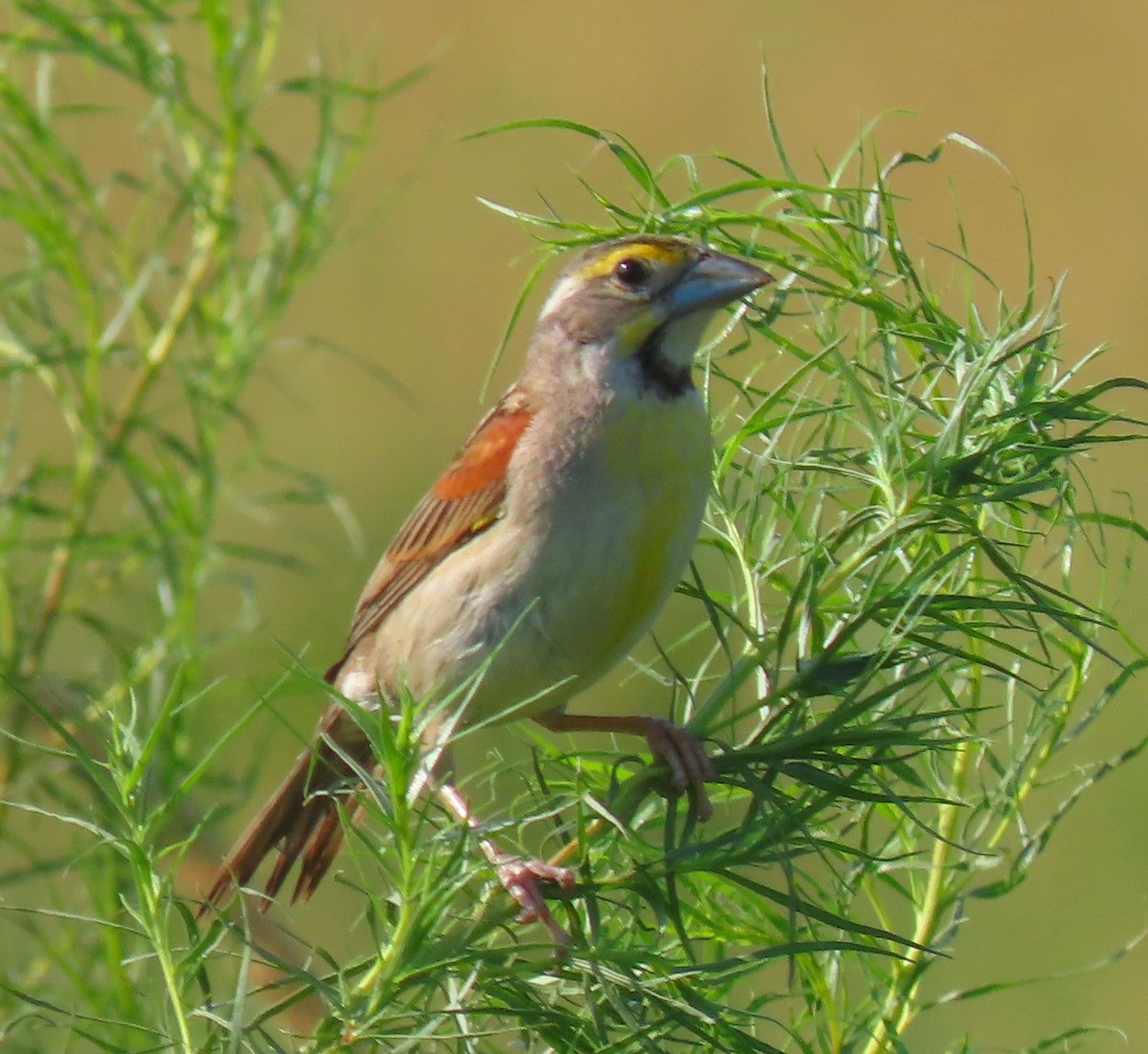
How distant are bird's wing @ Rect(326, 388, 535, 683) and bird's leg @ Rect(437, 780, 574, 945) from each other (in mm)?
1455

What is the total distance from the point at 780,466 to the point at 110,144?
8.49 m

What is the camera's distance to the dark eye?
3.16 meters

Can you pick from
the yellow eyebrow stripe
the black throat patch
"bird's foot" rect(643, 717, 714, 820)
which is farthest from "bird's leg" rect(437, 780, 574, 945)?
the yellow eyebrow stripe

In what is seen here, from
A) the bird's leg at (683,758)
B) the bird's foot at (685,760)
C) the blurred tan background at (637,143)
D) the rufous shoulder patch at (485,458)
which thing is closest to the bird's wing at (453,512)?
the rufous shoulder patch at (485,458)

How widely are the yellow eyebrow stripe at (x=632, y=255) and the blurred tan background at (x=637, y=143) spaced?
3403 millimetres

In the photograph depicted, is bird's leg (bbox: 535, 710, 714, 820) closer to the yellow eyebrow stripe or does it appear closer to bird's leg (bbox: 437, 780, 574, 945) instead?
bird's leg (bbox: 437, 780, 574, 945)

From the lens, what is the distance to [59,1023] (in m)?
1.43

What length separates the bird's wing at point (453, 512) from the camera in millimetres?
3150

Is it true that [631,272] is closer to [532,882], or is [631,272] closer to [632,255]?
[632,255]

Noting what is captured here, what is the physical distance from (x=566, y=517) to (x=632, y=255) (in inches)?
22.0

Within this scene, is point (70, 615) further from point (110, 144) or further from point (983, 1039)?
point (110, 144)

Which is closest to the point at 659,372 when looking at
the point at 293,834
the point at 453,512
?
the point at 453,512

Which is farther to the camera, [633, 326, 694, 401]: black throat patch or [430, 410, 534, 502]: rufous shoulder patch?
[430, 410, 534, 502]: rufous shoulder patch

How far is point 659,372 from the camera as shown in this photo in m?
3.08
